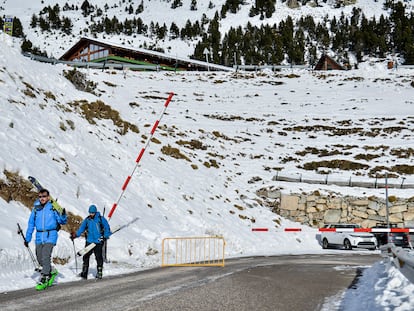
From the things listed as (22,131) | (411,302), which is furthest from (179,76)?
(411,302)

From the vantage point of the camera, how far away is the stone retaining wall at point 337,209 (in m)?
25.9

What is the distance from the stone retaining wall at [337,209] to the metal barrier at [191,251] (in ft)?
29.7

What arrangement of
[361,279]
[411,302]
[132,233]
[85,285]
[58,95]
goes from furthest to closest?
→ [58,95], [132,233], [361,279], [85,285], [411,302]

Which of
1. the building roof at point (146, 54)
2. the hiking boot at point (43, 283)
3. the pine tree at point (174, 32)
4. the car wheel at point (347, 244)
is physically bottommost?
the car wheel at point (347, 244)

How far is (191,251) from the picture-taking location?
16.6m

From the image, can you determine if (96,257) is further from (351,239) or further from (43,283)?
(351,239)

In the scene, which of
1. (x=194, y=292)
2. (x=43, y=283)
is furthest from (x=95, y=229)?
(x=194, y=292)

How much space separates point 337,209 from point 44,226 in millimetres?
20402

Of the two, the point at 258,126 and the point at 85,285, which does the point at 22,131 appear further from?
the point at 258,126

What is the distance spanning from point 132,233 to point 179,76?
4368 cm

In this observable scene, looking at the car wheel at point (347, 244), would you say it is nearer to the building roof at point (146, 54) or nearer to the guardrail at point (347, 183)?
the guardrail at point (347, 183)

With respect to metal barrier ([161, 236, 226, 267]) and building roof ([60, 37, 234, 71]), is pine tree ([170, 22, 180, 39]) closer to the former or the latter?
building roof ([60, 37, 234, 71])

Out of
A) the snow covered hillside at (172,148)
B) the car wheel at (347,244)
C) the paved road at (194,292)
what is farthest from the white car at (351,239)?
the paved road at (194,292)

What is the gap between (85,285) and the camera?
8.93m
